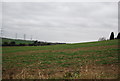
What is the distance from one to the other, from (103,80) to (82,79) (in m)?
1.06

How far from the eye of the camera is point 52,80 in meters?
6.04

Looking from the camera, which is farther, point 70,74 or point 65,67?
point 65,67

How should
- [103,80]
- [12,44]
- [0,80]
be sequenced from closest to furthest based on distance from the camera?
[103,80] < [0,80] < [12,44]

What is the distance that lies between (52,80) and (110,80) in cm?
312

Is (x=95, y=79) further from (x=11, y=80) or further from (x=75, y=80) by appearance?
(x=11, y=80)

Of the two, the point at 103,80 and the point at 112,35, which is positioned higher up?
the point at 112,35

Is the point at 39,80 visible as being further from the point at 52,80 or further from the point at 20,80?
the point at 20,80

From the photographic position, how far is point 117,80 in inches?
234

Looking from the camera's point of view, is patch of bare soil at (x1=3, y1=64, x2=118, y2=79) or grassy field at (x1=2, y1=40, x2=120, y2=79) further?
grassy field at (x1=2, y1=40, x2=120, y2=79)

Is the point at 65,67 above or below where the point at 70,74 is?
below

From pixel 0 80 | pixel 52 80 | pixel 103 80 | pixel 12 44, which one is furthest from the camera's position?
pixel 12 44

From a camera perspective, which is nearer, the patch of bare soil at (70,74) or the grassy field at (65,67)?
the patch of bare soil at (70,74)

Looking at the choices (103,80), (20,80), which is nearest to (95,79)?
(103,80)

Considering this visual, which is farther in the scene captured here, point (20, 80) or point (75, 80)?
point (20, 80)
